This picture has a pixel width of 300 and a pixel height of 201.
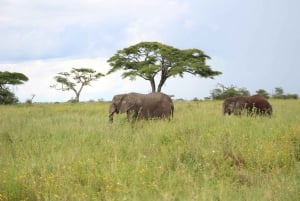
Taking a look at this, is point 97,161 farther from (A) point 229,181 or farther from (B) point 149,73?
(B) point 149,73

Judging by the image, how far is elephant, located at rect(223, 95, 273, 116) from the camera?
1221 centimetres

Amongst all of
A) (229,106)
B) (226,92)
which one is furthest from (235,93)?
(229,106)

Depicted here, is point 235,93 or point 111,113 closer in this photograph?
point 111,113

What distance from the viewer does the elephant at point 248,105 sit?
40.1 feet

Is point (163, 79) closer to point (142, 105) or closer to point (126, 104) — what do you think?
point (142, 105)

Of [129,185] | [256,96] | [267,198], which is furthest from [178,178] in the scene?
[256,96]

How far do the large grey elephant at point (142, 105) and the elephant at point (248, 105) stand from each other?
2.32m

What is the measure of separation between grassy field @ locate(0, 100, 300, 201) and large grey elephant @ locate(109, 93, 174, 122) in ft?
9.05

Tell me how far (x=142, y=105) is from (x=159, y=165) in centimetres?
588

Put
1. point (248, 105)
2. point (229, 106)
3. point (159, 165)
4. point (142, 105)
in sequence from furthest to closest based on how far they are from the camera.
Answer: point (229, 106), point (248, 105), point (142, 105), point (159, 165)

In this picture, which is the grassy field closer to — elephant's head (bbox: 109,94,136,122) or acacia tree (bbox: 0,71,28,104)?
elephant's head (bbox: 109,94,136,122)

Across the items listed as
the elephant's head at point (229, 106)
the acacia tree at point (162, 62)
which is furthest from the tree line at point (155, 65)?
the elephant's head at point (229, 106)

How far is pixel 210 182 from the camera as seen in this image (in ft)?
15.5

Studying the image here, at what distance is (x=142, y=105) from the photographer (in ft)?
37.3
